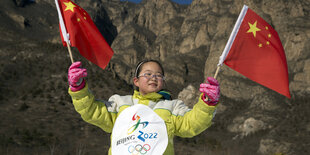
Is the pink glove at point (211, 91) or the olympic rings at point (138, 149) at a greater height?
the pink glove at point (211, 91)

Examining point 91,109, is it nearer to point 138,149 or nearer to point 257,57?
point 138,149

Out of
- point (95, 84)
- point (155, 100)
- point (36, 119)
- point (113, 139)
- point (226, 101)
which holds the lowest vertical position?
point (226, 101)

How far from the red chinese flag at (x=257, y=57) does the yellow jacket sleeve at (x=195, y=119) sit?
1318mm

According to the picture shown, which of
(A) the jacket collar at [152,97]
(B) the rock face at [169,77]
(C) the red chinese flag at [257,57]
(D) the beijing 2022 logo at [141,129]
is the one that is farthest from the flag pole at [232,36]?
(B) the rock face at [169,77]

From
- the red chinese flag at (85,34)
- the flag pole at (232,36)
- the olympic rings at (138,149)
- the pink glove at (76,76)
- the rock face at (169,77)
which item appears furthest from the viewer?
the rock face at (169,77)

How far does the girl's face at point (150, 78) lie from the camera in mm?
4242

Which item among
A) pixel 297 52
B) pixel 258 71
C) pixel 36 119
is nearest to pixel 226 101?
pixel 297 52

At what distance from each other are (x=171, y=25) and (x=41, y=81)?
140 meters

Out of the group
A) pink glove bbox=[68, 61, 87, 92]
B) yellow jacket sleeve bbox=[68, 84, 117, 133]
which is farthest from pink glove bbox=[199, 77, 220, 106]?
pink glove bbox=[68, 61, 87, 92]

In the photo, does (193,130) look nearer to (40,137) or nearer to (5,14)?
(40,137)

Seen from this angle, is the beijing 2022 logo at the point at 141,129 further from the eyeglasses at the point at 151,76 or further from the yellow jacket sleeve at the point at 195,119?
the eyeglasses at the point at 151,76

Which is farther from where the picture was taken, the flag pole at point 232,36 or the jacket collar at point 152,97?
the flag pole at point 232,36

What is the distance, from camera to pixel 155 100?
4.16 m

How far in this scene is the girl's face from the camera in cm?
424
